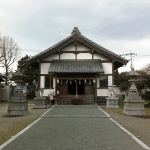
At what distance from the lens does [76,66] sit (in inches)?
→ 751

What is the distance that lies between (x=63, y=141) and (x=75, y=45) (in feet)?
51.8

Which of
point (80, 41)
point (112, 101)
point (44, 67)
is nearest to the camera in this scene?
point (112, 101)

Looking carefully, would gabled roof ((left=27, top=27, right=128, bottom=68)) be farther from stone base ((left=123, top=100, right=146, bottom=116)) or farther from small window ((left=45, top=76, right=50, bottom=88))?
stone base ((left=123, top=100, right=146, bottom=116))

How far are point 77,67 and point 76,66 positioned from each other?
0.26m

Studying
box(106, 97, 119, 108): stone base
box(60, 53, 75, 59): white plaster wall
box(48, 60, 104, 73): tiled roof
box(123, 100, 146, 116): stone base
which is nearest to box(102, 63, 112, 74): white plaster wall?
box(48, 60, 104, 73): tiled roof

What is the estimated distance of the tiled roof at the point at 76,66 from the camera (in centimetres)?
1805

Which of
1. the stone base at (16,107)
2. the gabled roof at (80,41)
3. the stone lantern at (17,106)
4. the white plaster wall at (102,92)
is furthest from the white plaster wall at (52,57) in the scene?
the stone base at (16,107)

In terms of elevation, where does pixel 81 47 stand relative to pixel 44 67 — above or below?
above

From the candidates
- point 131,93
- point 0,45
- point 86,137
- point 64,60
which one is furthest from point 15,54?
point 86,137

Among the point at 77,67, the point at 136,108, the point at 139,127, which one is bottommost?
the point at 139,127

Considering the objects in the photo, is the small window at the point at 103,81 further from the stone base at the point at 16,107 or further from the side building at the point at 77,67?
the stone base at the point at 16,107

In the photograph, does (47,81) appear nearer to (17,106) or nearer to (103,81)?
(103,81)

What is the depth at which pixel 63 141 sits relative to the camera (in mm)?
5422

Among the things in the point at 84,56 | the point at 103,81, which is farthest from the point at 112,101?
the point at 84,56
